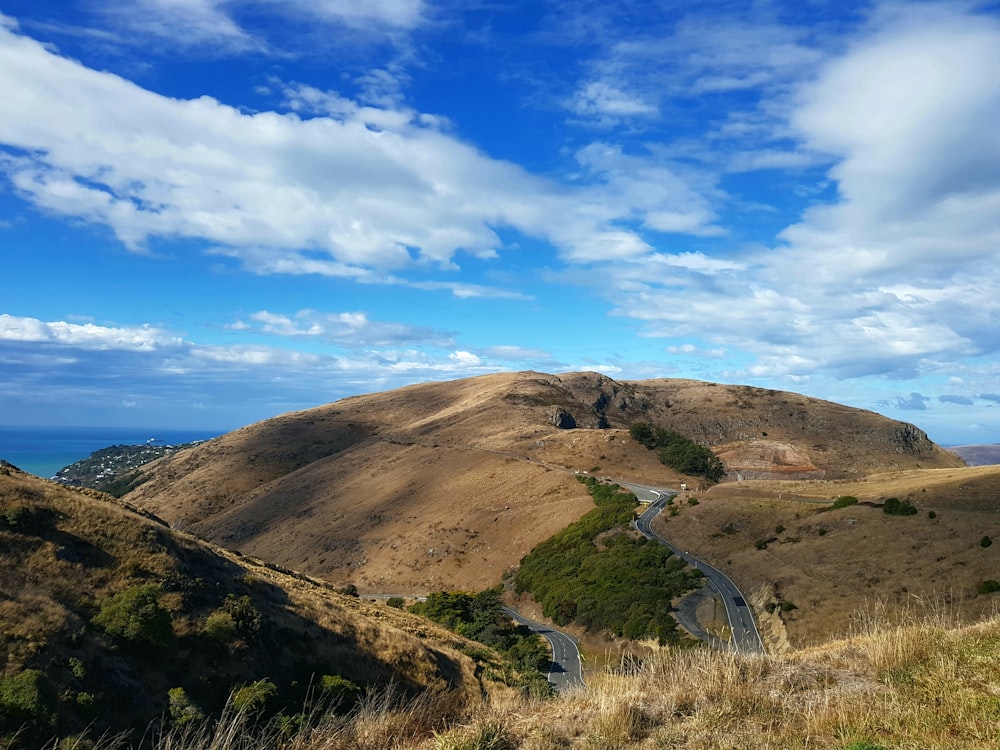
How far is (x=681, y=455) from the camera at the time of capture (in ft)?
345

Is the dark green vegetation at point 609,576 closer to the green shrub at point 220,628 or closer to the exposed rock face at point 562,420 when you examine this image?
the green shrub at point 220,628

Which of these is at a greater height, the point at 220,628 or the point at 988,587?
the point at 220,628

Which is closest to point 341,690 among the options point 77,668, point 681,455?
point 77,668

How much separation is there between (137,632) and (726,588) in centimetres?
4228

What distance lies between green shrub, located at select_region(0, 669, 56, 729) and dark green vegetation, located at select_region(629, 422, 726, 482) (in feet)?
317

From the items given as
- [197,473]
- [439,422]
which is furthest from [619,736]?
[197,473]

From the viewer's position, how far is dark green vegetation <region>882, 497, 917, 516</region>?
167 feet

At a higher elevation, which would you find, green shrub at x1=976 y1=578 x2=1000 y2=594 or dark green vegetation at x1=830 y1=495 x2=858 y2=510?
dark green vegetation at x1=830 y1=495 x2=858 y2=510

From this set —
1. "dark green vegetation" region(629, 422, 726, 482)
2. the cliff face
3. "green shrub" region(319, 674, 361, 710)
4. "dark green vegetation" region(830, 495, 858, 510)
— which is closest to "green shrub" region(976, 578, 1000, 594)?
"dark green vegetation" region(830, 495, 858, 510)

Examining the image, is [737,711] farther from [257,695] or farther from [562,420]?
[562,420]

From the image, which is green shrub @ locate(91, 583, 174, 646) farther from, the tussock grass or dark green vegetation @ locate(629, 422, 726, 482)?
dark green vegetation @ locate(629, 422, 726, 482)

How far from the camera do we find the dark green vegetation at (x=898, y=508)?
5103 cm

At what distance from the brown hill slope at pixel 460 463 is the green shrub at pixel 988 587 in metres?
42.8

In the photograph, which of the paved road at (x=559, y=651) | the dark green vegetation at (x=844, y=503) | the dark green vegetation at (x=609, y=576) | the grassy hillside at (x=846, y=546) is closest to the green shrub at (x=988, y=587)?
the grassy hillside at (x=846, y=546)
